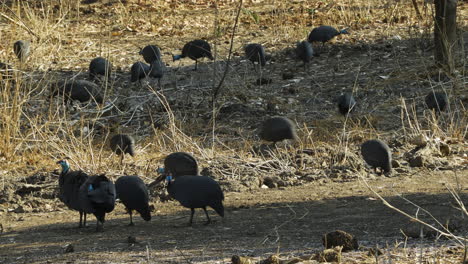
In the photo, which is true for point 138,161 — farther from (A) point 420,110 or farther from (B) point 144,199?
(A) point 420,110

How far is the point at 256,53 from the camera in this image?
11914 mm

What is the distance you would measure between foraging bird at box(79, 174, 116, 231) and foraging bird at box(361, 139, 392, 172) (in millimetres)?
2399

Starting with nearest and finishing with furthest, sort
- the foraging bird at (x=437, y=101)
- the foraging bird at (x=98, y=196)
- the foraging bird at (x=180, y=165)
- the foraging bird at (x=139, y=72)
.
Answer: the foraging bird at (x=98, y=196) → the foraging bird at (x=180, y=165) → the foraging bird at (x=437, y=101) → the foraging bird at (x=139, y=72)

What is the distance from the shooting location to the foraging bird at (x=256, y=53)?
1188 cm

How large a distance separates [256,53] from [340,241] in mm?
7012

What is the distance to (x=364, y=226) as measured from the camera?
19.2 ft

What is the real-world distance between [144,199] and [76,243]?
555mm

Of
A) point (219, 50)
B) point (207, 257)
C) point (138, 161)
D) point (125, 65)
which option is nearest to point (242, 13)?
point (219, 50)

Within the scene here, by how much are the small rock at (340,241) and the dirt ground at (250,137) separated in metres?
0.05

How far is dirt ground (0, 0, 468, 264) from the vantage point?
222 inches

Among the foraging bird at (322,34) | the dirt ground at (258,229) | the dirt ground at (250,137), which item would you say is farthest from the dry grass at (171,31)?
the dirt ground at (258,229)

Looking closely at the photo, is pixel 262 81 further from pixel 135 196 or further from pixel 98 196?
pixel 98 196

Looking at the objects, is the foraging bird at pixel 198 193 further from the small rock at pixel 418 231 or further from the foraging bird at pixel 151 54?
the foraging bird at pixel 151 54

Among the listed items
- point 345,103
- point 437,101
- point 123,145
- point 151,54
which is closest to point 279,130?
point 123,145
